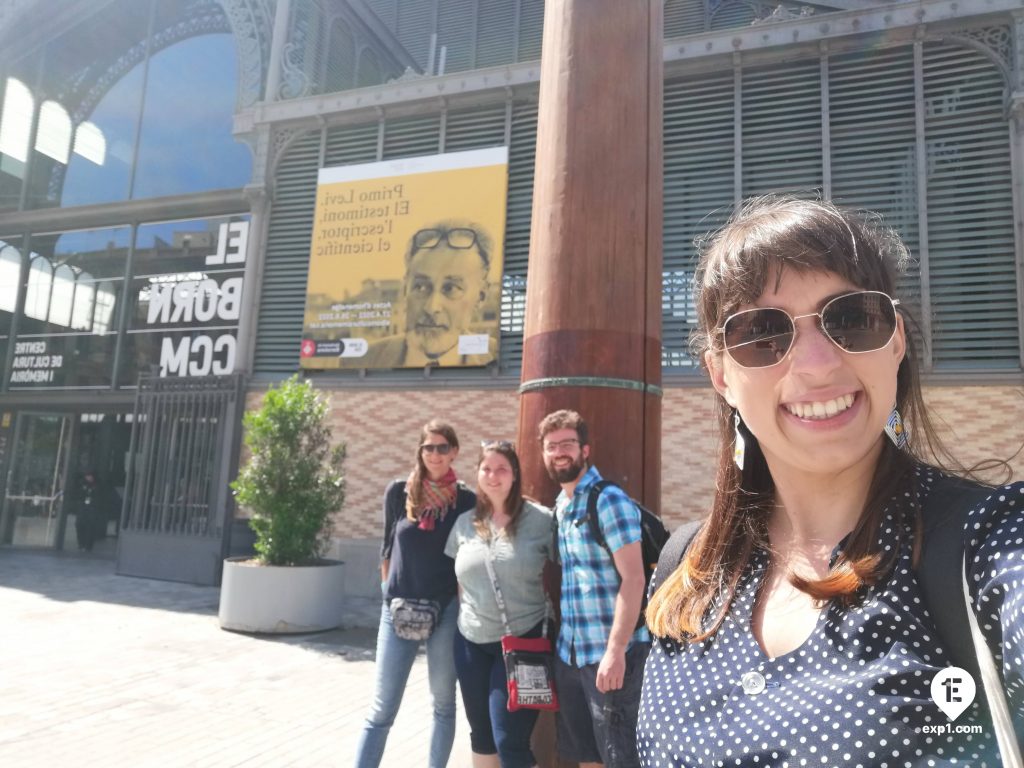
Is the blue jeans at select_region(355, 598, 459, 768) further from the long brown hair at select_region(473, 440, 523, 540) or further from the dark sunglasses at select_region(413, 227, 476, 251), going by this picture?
the dark sunglasses at select_region(413, 227, 476, 251)

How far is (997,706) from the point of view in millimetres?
763

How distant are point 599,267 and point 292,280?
34.1 ft

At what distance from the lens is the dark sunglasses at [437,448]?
371 centimetres

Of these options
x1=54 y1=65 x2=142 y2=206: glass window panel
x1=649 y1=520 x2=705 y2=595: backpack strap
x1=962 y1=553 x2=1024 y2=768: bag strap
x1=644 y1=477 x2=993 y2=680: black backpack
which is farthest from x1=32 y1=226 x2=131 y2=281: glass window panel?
x1=962 y1=553 x2=1024 y2=768: bag strap

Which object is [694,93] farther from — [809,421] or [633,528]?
[809,421]

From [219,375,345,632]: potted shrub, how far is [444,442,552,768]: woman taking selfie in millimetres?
5372

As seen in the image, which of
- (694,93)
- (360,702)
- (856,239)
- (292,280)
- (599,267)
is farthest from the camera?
(292,280)

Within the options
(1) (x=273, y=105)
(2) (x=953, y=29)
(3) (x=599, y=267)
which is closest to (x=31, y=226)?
(1) (x=273, y=105)

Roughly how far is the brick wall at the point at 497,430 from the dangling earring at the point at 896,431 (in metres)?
8.54

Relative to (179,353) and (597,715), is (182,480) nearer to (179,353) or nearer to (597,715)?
(179,353)

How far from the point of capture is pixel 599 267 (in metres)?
2.89

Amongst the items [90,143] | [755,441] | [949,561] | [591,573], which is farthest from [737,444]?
[90,143]

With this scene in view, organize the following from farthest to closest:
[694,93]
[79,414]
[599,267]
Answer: [79,414], [694,93], [599,267]

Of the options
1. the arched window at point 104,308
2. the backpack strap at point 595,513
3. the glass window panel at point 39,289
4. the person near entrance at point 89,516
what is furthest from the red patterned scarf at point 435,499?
the glass window panel at point 39,289
